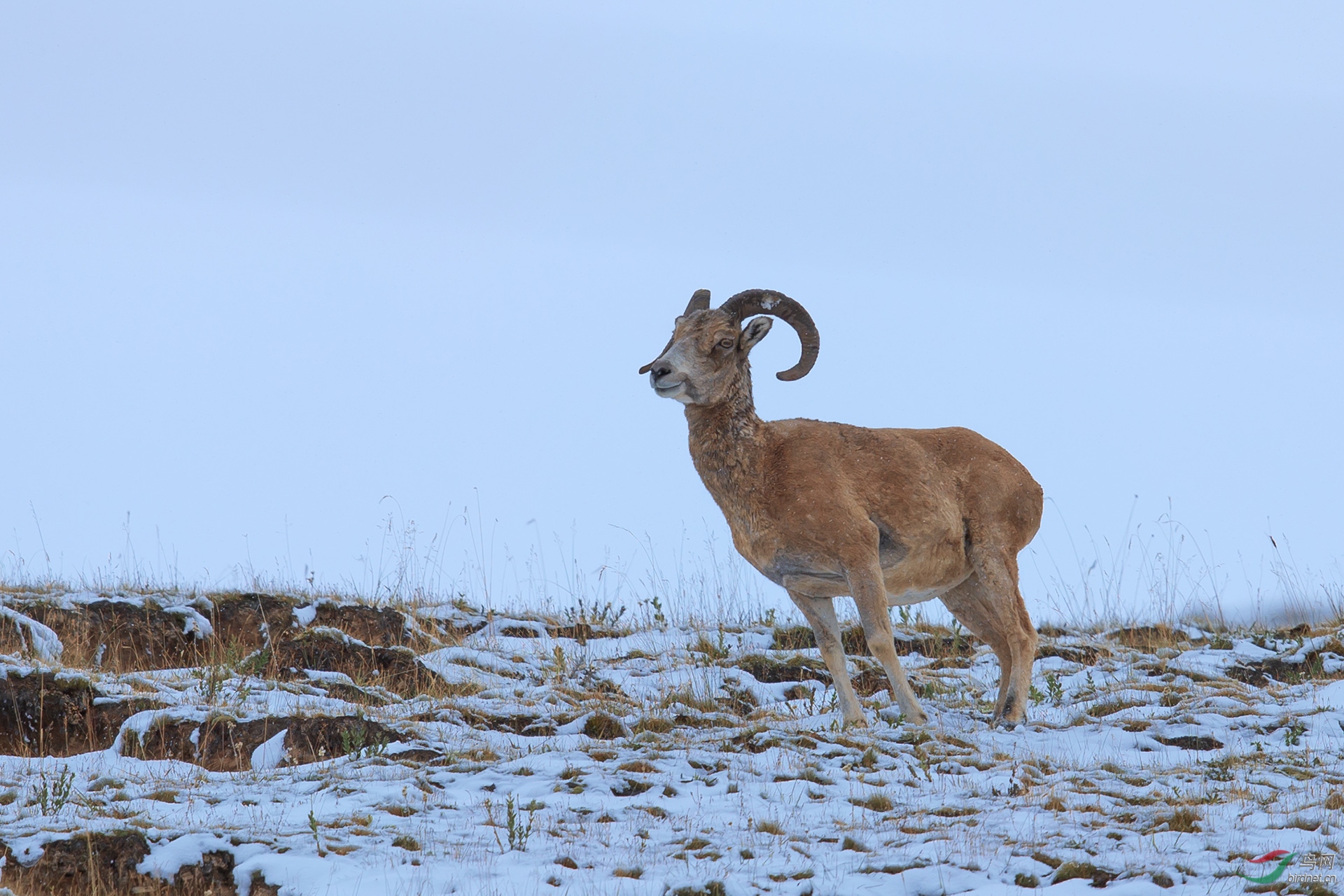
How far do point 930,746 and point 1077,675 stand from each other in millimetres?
A: 3167

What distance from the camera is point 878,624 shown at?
8375 millimetres

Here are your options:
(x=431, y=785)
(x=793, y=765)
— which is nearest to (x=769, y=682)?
(x=793, y=765)

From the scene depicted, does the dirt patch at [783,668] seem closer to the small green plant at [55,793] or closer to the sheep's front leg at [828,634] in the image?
the sheep's front leg at [828,634]

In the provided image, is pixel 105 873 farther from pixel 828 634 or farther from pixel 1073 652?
pixel 1073 652

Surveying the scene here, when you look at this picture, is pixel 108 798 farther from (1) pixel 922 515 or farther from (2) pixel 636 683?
(1) pixel 922 515

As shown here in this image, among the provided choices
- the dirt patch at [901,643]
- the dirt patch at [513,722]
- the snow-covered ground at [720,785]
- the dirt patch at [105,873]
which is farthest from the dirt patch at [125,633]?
the dirt patch at [901,643]

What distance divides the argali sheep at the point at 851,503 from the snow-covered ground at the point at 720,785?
626 millimetres

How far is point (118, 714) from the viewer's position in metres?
8.06

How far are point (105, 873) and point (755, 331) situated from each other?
18.5 ft

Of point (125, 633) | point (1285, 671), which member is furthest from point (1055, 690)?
point (125, 633)

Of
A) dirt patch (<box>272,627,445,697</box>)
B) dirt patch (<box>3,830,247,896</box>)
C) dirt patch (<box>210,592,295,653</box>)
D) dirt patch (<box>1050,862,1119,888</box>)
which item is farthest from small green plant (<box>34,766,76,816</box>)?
dirt patch (<box>1050,862,1119,888</box>)

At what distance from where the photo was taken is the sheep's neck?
28.6 ft

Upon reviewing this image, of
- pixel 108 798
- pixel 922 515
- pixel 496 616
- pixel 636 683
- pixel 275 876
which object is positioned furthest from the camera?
pixel 496 616

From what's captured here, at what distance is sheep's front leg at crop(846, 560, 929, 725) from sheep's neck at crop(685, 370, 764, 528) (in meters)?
0.91
